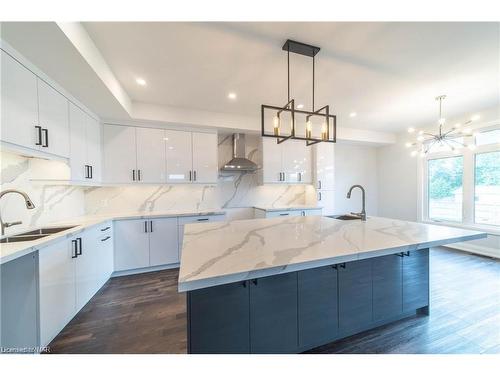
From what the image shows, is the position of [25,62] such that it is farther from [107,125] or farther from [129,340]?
[129,340]

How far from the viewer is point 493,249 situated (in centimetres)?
352

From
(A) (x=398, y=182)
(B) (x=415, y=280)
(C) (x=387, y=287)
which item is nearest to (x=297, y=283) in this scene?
(C) (x=387, y=287)

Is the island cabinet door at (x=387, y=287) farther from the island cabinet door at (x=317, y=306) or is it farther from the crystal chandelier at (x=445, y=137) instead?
the crystal chandelier at (x=445, y=137)

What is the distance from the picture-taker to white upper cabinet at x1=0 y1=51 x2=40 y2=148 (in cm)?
143

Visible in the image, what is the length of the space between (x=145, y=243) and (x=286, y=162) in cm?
303

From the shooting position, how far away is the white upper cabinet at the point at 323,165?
Answer: 4.29m

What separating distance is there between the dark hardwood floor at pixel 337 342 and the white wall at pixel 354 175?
281 centimetres

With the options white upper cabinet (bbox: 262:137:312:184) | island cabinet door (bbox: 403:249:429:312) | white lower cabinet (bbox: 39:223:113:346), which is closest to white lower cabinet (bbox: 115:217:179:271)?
white lower cabinet (bbox: 39:223:113:346)

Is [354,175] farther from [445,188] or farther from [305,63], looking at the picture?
[305,63]

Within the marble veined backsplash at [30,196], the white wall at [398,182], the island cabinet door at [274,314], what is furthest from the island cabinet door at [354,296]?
the white wall at [398,182]

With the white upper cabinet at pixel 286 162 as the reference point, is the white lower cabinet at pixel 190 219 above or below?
below

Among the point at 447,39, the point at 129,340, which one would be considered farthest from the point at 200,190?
the point at 447,39

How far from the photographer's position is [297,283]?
1339 mm
